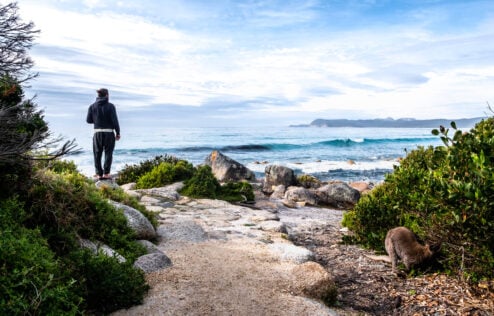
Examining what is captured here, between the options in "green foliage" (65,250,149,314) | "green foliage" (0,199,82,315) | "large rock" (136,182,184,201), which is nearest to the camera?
"green foliage" (0,199,82,315)

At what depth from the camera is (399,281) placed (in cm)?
644

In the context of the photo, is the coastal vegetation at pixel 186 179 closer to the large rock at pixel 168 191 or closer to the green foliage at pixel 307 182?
the large rock at pixel 168 191

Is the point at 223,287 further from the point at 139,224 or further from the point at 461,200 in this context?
the point at 461,200

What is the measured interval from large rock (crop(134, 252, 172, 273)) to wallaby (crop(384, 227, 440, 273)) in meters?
3.40

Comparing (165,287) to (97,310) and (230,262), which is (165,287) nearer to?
(97,310)

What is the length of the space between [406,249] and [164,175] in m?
9.73

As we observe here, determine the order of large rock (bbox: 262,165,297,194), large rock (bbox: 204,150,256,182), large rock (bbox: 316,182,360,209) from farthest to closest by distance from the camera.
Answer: large rock (bbox: 204,150,256,182) → large rock (bbox: 262,165,297,194) → large rock (bbox: 316,182,360,209)

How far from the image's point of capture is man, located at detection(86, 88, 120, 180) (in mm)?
13242

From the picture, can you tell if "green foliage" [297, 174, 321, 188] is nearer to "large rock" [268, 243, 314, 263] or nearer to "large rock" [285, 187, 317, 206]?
"large rock" [285, 187, 317, 206]

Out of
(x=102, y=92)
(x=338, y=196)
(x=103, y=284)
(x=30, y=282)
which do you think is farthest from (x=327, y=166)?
(x=30, y=282)

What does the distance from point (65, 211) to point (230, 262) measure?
96.7 inches

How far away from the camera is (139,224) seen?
7426 mm

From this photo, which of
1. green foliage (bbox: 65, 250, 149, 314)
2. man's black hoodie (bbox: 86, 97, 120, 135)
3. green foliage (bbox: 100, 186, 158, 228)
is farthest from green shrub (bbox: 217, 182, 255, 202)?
green foliage (bbox: 65, 250, 149, 314)

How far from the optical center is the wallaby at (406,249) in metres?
6.40
